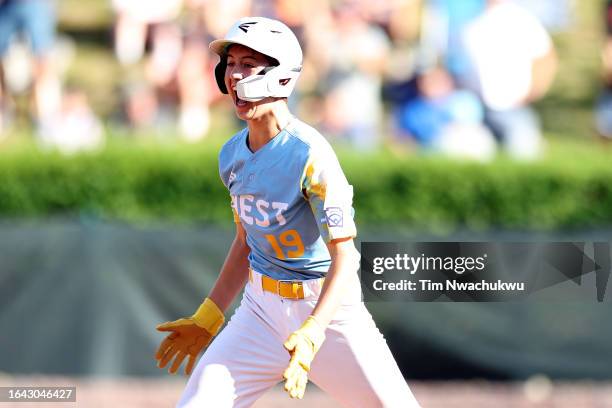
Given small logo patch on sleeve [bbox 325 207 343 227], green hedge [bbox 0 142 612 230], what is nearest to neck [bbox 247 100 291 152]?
small logo patch on sleeve [bbox 325 207 343 227]

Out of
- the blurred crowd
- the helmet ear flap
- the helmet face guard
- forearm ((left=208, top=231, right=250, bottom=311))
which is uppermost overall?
the blurred crowd

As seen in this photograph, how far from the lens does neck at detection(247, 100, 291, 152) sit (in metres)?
4.73

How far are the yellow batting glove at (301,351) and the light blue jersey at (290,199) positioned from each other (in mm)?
361

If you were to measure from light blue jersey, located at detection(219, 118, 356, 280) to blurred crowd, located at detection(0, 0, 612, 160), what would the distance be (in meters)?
6.25

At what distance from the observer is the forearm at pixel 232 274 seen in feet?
16.9

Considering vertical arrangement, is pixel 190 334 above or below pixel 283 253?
below

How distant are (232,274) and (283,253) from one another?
1.44 ft

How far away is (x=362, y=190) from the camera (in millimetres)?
9859

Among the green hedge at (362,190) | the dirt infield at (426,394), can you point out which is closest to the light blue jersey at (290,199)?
the dirt infield at (426,394)

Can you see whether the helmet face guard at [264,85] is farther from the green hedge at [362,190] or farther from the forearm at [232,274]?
the green hedge at [362,190]

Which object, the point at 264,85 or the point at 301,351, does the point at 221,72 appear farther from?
the point at 301,351

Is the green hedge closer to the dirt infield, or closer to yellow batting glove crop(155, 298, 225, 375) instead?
the dirt infield

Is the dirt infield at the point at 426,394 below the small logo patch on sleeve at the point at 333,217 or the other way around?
below

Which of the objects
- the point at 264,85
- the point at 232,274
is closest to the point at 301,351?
the point at 232,274
